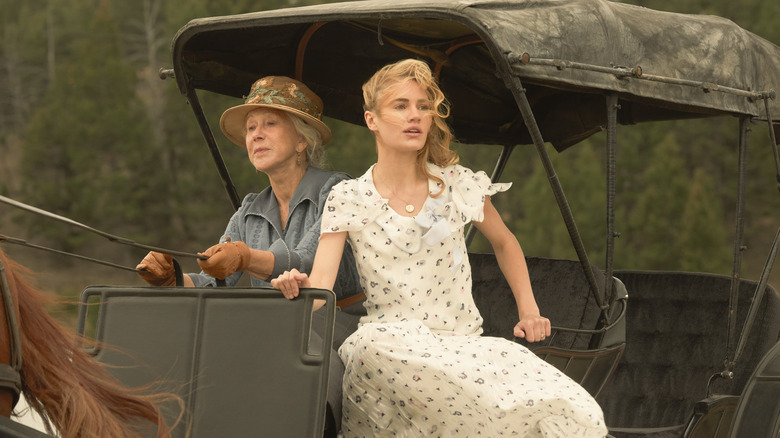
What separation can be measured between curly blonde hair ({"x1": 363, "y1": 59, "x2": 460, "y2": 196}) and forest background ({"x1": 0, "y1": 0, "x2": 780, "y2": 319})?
10426mm

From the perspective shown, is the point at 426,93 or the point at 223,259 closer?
the point at 223,259

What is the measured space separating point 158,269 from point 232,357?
0.47 meters

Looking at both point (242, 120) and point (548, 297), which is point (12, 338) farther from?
point (548, 297)

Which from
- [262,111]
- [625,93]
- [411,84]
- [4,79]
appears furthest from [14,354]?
[4,79]

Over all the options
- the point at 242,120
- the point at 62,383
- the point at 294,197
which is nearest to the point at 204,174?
the point at 242,120

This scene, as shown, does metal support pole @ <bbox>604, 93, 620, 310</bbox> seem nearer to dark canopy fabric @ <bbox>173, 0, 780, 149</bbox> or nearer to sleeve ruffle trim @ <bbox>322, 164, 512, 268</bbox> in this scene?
dark canopy fabric @ <bbox>173, 0, 780, 149</bbox>

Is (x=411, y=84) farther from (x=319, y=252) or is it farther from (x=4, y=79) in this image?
(x=4, y=79)

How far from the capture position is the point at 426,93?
256 cm

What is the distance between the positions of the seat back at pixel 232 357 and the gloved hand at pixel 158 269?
8.4 inches

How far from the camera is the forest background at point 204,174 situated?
44.1 feet

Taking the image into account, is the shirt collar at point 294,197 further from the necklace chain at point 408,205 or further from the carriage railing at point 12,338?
the carriage railing at point 12,338

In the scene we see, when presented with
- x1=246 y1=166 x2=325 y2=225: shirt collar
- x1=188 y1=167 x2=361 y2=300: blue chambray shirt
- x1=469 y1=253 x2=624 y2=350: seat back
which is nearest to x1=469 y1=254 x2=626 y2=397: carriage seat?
x1=469 y1=253 x2=624 y2=350: seat back

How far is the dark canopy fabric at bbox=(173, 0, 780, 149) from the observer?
8.63 ft

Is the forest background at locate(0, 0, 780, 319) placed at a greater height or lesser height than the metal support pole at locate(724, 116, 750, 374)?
lesser
